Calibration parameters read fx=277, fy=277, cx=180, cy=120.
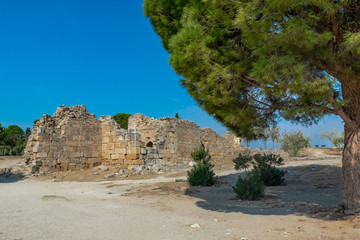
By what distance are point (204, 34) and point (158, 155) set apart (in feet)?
44.9

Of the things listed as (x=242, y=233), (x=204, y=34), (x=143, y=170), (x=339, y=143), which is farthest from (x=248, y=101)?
(x=339, y=143)

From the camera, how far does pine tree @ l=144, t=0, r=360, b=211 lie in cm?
400

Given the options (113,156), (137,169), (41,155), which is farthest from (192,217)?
(113,156)

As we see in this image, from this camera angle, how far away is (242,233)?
14.0ft

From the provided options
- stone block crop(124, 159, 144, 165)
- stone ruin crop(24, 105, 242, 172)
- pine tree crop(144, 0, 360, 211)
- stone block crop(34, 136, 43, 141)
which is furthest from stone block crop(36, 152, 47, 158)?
pine tree crop(144, 0, 360, 211)

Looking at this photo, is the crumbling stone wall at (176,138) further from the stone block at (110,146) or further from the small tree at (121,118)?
the small tree at (121,118)

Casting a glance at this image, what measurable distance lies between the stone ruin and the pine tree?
11.3 metres

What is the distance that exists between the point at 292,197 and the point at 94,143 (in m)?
12.7

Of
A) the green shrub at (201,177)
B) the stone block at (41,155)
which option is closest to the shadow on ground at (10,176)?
the stone block at (41,155)

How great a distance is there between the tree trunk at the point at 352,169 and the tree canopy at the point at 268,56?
0.37 metres

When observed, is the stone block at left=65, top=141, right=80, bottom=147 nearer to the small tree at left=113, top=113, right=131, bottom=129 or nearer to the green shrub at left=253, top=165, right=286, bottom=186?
the green shrub at left=253, top=165, right=286, bottom=186

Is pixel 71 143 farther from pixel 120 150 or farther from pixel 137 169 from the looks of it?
pixel 137 169

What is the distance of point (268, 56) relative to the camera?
4.27 meters

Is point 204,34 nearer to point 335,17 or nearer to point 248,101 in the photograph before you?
point 248,101
